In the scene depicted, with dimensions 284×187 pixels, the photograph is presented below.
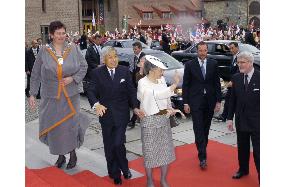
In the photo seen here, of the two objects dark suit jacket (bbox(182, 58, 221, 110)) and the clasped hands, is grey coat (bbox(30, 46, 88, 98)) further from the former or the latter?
dark suit jacket (bbox(182, 58, 221, 110))

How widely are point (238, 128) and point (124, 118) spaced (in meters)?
1.43

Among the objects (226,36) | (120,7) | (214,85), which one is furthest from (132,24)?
(214,85)

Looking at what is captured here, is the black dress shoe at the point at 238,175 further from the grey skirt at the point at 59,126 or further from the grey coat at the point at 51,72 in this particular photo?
the grey coat at the point at 51,72

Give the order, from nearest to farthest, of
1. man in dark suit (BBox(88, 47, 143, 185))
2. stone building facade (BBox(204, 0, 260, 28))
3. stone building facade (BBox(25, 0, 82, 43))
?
man in dark suit (BBox(88, 47, 143, 185))
stone building facade (BBox(25, 0, 82, 43))
stone building facade (BBox(204, 0, 260, 28))

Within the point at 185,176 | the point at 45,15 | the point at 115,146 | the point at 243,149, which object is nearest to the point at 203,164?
the point at 185,176

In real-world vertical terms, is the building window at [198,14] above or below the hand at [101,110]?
above

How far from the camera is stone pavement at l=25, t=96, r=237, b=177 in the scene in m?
5.80

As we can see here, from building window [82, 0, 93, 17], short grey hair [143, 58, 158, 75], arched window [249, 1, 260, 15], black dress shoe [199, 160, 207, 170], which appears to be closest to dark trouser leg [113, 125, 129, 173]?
short grey hair [143, 58, 158, 75]

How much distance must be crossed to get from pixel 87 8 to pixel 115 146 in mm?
38123

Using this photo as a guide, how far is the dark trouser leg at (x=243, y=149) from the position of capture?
16.7ft

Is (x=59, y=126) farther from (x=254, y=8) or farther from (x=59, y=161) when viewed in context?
(x=254, y=8)

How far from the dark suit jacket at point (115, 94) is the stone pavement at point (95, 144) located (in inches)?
38.8

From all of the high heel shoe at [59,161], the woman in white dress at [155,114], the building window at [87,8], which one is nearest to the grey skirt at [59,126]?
the high heel shoe at [59,161]
